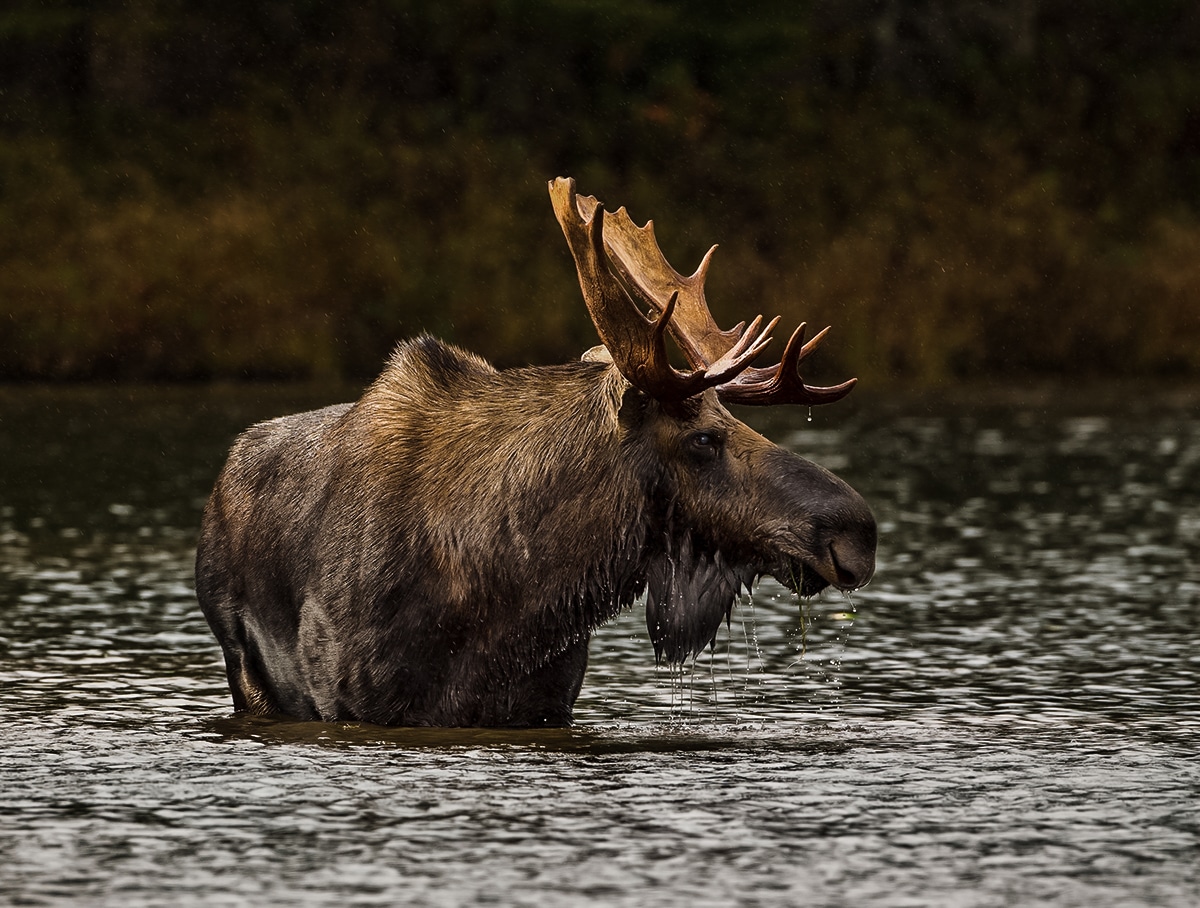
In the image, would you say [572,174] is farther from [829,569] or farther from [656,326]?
[829,569]

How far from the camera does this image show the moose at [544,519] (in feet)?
28.3

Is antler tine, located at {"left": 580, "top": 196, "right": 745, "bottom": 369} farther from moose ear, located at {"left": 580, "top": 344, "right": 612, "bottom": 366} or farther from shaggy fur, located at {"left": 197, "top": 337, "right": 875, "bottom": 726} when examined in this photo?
shaggy fur, located at {"left": 197, "top": 337, "right": 875, "bottom": 726}

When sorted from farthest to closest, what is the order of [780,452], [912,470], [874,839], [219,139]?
[219,139] < [912,470] < [780,452] < [874,839]

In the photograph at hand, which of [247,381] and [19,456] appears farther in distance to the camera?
[247,381]

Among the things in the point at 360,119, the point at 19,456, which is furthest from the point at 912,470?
the point at 360,119

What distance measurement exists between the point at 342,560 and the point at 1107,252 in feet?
101

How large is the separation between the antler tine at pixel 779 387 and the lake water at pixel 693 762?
0.78 m

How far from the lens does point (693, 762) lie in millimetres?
8789

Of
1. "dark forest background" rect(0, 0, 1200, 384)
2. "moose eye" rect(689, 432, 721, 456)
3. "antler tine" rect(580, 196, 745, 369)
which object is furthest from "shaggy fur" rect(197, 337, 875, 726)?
"dark forest background" rect(0, 0, 1200, 384)

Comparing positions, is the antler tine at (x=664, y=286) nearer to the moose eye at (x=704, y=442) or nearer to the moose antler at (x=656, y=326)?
the moose antler at (x=656, y=326)

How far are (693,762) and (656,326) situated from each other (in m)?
1.59

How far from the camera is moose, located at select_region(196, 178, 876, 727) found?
8.63m

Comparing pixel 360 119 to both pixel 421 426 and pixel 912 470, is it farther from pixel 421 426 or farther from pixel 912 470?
pixel 421 426

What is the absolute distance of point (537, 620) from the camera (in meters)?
8.77
